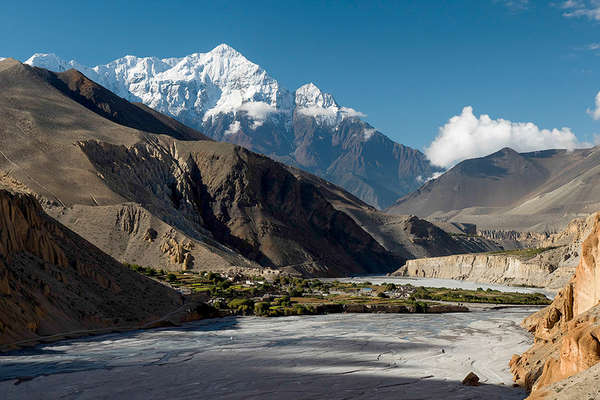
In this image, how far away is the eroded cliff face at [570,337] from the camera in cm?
2516

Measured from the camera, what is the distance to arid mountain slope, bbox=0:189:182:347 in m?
47.0

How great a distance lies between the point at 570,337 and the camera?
26.6 meters

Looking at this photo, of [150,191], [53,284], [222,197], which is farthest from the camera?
[222,197]

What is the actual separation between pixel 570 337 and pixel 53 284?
Result: 4348 cm

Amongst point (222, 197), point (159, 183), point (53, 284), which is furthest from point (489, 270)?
point (53, 284)

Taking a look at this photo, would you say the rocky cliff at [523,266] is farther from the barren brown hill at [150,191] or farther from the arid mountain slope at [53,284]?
the arid mountain slope at [53,284]

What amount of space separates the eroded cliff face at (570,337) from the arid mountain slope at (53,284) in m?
36.5

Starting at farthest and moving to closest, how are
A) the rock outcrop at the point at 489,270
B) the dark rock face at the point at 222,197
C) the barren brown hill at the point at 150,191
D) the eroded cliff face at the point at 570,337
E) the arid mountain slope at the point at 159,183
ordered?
the dark rock face at the point at 222,197, the rock outcrop at the point at 489,270, the arid mountain slope at the point at 159,183, the barren brown hill at the point at 150,191, the eroded cliff face at the point at 570,337

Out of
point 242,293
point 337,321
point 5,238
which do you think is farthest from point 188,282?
point 5,238

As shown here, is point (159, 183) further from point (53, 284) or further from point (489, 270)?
point (53, 284)

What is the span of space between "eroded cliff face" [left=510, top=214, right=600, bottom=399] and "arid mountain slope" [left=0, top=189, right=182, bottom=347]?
3647cm

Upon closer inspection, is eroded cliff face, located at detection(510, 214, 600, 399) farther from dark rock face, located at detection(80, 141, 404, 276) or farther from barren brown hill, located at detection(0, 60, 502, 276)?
dark rock face, located at detection(80, 141, 404, 276)

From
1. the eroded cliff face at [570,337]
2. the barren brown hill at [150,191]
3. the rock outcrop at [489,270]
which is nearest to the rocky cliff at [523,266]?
the rock outcrop at [489,270]

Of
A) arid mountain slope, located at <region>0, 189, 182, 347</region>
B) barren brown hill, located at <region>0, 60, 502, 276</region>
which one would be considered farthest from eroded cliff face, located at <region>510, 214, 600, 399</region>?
barren brown hill, located at <region>0, 60, 502, 276</region>
